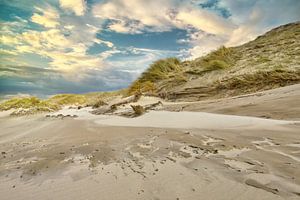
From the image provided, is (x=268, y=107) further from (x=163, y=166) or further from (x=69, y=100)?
(x=69, y=100)

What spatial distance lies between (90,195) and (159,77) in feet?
34.3

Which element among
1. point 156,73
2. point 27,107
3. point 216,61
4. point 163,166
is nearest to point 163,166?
point 163,166

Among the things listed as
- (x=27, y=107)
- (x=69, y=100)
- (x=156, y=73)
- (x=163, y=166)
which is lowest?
(x=163, y=166)

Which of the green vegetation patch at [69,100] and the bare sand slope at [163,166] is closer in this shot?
the bare sand slope at [163,166]

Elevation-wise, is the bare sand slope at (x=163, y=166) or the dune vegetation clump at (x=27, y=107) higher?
the dune vegetation clump at (x=27, y=107)

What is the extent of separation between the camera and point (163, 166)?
266cm

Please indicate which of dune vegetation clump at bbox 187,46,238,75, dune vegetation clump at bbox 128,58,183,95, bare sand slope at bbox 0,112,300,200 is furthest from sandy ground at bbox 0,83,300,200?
dune vegetation clump at bbox 128,58,183,95

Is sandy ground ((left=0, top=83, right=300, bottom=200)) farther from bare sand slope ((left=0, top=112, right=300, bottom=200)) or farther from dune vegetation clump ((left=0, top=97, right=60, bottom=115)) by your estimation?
dune vegetation clump ((left=0, top=97, right=60, bottom=115))

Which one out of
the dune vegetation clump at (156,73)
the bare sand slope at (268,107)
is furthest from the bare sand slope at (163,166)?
the dune vegetation clump at (156,73)

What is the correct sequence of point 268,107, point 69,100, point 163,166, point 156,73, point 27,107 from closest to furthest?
point 163,166 → point 268,107 → point 156,73 → point 27,107 → point 69,100

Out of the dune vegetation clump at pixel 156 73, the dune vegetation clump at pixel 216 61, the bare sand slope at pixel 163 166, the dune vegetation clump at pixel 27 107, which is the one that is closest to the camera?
the bare sand slope at pixel 163 166

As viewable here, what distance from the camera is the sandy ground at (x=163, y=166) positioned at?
2.07 meters

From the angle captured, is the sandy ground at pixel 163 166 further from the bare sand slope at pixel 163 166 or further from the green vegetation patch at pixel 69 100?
the green vegetation patch at pixel 69 100

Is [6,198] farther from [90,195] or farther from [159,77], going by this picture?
[159,77]
